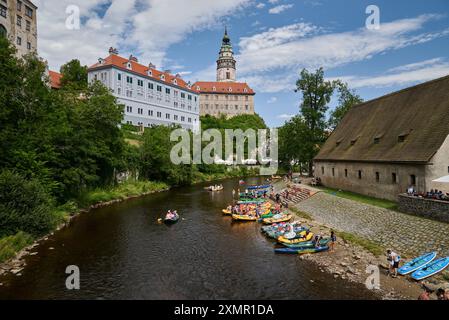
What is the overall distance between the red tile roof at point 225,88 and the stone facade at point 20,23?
77472mm

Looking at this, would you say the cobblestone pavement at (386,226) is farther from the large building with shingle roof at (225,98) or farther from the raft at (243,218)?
the large building with shingle roof at (225,98)

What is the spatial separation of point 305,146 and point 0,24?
5406 cm

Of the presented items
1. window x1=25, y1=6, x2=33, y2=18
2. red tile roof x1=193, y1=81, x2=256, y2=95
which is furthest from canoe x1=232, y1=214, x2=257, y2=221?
red tile roof x1=193, y1=81, x2=256, y2=95

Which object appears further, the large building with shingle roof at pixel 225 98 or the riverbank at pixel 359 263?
the large building with shingle roof at pixel 225 98

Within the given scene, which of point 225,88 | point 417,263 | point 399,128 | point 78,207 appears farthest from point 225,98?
point 417,263

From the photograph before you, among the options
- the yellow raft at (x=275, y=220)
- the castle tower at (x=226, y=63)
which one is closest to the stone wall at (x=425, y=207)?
the yellow raft at (x=275, y=220)

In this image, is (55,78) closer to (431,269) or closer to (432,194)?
(432,194)

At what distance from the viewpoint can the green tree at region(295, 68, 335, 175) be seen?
53412 mm

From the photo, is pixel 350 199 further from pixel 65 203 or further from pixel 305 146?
pixel 65 203

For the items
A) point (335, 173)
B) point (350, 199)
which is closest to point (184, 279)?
point (350, 199)

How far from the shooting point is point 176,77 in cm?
8838

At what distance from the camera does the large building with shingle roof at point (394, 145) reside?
24000 mm

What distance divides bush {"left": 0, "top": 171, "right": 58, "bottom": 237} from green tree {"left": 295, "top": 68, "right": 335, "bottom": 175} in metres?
43.3

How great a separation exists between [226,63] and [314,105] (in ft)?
325
